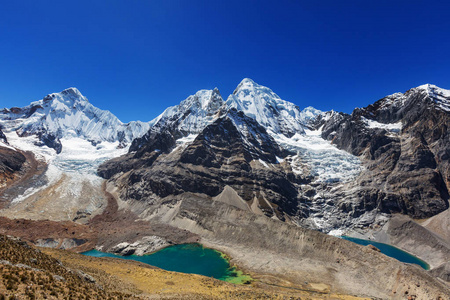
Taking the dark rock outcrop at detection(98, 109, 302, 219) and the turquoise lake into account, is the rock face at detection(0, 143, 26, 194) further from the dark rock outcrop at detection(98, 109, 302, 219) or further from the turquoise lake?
the turquoise lake

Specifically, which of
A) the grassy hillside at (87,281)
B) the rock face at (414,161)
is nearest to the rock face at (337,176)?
the rock face at (414,161)

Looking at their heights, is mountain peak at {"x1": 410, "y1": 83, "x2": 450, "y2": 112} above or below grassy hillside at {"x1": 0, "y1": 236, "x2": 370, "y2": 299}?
above

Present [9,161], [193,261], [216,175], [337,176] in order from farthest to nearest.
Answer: [9,161]
[337,176]
[216,175]
[193,261]

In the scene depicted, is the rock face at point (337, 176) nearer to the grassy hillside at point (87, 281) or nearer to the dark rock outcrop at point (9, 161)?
the dark rock outcrop at point (9, 161)

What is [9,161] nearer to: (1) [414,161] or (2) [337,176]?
(2) [337,176]

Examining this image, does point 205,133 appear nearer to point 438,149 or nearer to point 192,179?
point 192,179

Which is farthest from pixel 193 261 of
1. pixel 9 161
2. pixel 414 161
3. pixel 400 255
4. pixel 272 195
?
pixel 9 161

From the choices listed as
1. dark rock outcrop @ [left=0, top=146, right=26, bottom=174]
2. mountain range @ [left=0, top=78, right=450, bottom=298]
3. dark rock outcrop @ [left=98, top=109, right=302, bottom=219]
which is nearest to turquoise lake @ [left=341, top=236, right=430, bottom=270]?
mountain range @ [left=0, top=78, right=450, bottom=298]
